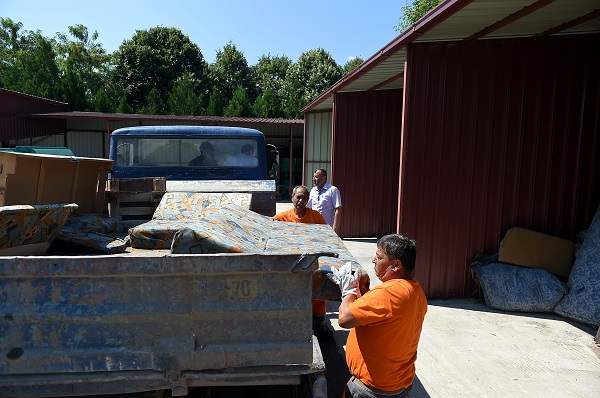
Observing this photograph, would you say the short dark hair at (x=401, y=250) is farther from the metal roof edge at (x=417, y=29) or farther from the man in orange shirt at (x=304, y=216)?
the metal roof edge at (x=417, y=29)

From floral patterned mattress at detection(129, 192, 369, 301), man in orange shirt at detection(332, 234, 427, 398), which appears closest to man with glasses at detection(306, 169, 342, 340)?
floral patterned mattress at detection(129, 192, 369, 301)

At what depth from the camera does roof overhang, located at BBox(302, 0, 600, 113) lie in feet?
15.8

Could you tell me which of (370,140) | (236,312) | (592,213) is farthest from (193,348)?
(370,140)

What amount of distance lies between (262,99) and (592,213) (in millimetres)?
20315

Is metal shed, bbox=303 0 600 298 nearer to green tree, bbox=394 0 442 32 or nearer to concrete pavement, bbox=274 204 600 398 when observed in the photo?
concrete pavement, bbox=274 204 600 398

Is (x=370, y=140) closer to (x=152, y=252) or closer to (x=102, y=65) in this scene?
(x=152, y=252)

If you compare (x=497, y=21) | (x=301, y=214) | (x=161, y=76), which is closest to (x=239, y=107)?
(x=161, y=76)

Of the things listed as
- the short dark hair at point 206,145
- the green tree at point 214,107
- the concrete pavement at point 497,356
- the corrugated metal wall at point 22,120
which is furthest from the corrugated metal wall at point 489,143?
the green tree at point 214,107

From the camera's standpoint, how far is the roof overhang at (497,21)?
15.8 ft

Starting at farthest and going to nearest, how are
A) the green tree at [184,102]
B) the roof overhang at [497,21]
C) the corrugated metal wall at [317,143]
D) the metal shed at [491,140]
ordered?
the green tree at [184,102] → the corrugated metal wall at [317,143] → the metal shed at [491,140] → the roof overhang at [497,21]

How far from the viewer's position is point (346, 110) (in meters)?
10.3

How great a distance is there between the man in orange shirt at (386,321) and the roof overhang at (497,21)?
3.42 m

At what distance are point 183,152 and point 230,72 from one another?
31219mm

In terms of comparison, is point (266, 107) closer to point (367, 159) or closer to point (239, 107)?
point (239, 107)
